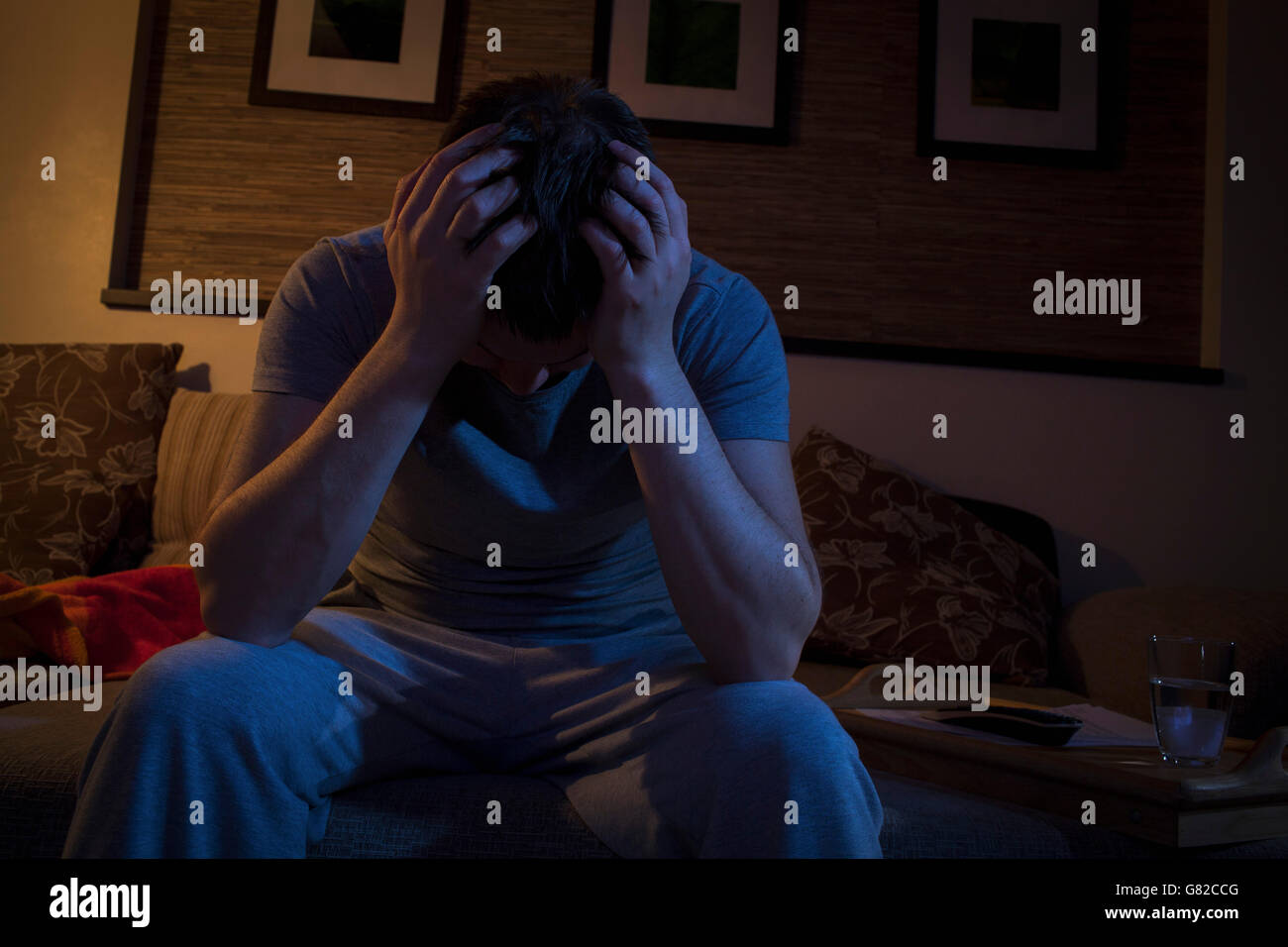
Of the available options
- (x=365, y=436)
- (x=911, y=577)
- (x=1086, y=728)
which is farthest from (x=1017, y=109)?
(x=365, y=436)

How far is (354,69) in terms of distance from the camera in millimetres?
2348

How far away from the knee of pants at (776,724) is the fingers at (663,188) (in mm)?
441

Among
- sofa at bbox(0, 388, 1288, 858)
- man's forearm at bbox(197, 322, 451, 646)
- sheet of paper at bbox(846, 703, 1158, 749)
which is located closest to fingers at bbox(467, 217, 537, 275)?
man's forearm at bbox(197, 322, 451, 646)

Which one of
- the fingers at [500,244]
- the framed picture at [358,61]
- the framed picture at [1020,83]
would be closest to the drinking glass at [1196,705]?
the fingers at [500,244]

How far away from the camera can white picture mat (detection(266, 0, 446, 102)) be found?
2344mm

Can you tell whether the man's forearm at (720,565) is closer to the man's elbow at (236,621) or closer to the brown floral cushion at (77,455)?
the man's elbow at (236,621)

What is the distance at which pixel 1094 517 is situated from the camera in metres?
2.25

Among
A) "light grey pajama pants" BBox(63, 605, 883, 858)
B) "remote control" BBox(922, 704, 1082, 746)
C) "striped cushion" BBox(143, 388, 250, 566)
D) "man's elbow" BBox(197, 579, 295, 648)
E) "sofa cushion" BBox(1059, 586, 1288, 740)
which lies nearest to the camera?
"light grey pajama pants" BBox(63, 605, 883, 858)

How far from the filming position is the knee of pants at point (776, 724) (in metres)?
0.73

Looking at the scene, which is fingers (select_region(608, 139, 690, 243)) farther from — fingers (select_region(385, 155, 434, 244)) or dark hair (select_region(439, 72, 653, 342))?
fingers (select_region(385, 155, 434, 244))

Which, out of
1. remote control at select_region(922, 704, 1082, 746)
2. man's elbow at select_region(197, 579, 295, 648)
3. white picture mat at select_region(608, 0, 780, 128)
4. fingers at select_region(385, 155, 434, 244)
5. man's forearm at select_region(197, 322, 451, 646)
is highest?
white picture mat at select_region(608, 0, 780, 128)

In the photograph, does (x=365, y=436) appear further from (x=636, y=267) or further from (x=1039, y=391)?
(x=1039, y=391)

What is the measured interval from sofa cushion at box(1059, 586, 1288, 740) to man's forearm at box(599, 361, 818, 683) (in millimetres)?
926
